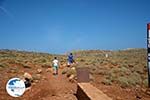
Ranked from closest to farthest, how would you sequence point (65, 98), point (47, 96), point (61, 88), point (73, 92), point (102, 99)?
point (102, 99) → point (65, 98) → point (47, 96) → point (73, 92) → point (61, 88)

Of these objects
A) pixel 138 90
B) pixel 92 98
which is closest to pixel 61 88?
pixel 138 90

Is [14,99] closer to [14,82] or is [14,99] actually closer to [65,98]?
[65,98]

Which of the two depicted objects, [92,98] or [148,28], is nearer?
[92,98]

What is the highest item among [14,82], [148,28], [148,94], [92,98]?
[148,28]

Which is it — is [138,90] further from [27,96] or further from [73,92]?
[27,96]

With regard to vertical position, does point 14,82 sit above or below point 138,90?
above

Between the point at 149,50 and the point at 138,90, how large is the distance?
278cm

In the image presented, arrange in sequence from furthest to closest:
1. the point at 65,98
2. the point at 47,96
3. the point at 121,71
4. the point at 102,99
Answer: the point at 121,71 → the point at 47,96 → the point at 65,98 → the point at 102,99

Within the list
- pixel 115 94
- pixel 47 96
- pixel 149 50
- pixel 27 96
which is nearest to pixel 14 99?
pixel 27 96

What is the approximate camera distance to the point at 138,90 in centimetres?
1542

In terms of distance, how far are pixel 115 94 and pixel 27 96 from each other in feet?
15.5

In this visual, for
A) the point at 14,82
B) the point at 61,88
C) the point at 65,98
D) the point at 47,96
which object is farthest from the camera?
the point at 61,88

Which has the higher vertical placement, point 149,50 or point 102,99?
point 149,50

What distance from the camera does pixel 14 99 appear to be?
13.2m
